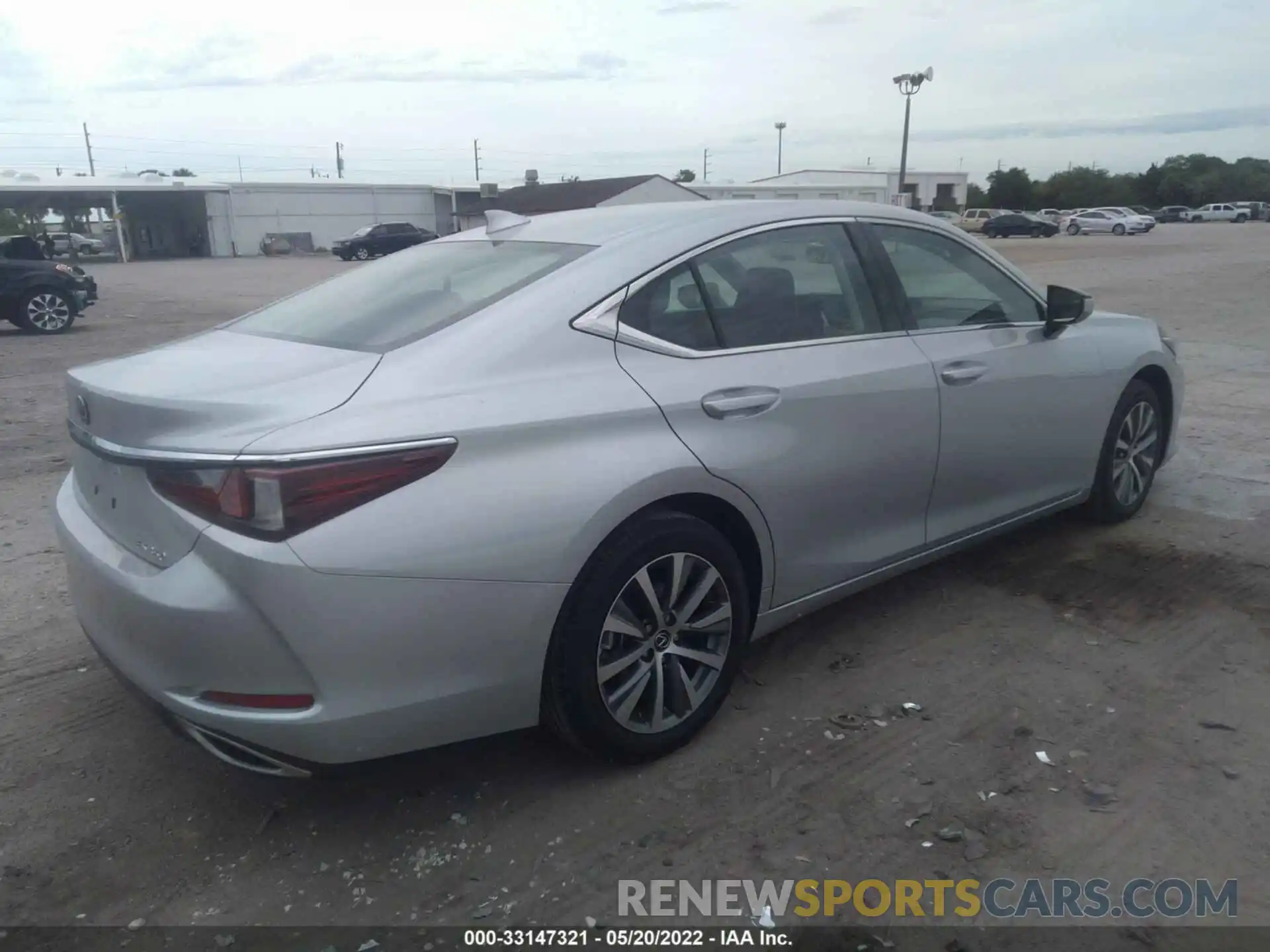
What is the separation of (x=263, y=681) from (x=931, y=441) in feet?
8.10

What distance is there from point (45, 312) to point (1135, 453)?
16.2 m

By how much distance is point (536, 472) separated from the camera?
2678 mm

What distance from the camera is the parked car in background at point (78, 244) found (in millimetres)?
50375

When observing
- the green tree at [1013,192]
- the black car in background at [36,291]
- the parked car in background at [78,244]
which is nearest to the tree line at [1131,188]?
the green tree at [1013,192]

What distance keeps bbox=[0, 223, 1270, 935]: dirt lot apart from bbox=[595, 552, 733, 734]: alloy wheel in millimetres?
209

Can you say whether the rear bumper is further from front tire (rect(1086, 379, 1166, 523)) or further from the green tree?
the green tree

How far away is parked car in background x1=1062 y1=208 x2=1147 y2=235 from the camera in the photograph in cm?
5516

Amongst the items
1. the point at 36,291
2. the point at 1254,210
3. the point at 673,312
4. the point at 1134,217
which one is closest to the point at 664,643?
the point at 673,312

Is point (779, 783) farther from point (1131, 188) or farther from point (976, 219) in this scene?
point (1131, 188)

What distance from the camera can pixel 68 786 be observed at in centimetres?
312

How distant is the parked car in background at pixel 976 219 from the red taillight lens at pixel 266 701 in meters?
61.7

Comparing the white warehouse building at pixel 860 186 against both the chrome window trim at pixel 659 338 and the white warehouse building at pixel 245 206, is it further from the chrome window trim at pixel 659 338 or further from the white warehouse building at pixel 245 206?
the chrome window trim at pixel 659 338

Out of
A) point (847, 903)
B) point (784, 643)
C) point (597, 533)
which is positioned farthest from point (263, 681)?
point (784, 643)

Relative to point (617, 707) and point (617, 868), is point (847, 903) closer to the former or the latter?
point (617, 868)
